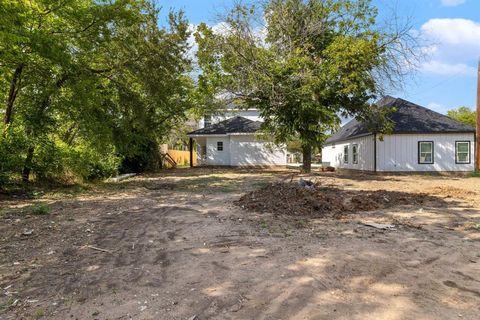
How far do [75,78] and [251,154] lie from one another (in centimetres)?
1805

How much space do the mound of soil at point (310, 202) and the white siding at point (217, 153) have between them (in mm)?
19419

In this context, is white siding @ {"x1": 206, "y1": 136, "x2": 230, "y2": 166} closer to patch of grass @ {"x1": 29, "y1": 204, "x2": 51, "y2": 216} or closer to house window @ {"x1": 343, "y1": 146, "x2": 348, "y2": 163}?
house window @ {"x1": 343, "y1": 146, "x2": 348, "y2": 163}

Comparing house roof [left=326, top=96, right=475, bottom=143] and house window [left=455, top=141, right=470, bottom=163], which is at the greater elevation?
house roof [left=326, top=96, right=475, bottom=143]

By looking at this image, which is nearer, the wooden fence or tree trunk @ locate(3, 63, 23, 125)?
tree trunk @ locate(3, 63, 23, 125)

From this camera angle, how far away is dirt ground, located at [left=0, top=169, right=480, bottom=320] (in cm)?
351

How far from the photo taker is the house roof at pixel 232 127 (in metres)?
29.0

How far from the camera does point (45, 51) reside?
10148mm

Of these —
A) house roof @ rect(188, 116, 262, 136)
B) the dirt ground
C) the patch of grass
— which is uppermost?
house roof @ rect(188, 116, 262, 136)

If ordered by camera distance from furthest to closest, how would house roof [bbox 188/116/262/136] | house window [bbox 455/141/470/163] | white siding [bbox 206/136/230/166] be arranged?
white siding [bbox 206/136/230/166], house roof [bbox 188/116/262/136], house window [bbox 455/141/470/163]

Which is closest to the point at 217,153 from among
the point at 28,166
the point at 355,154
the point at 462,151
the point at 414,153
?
the point at 355,154

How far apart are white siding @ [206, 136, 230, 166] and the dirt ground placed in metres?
21.2

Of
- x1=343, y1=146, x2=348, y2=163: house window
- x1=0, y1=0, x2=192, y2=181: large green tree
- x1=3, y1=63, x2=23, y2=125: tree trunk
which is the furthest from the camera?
x1=343, y1=146, x2=348, y2=163: house window

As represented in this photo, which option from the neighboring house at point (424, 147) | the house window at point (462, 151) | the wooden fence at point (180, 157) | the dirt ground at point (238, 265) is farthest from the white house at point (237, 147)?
the dirt ground at point (238, 265)

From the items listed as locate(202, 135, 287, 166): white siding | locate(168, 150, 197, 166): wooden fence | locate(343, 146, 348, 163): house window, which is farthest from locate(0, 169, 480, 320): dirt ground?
locate(168, 150, 197, 166): wooden fence
